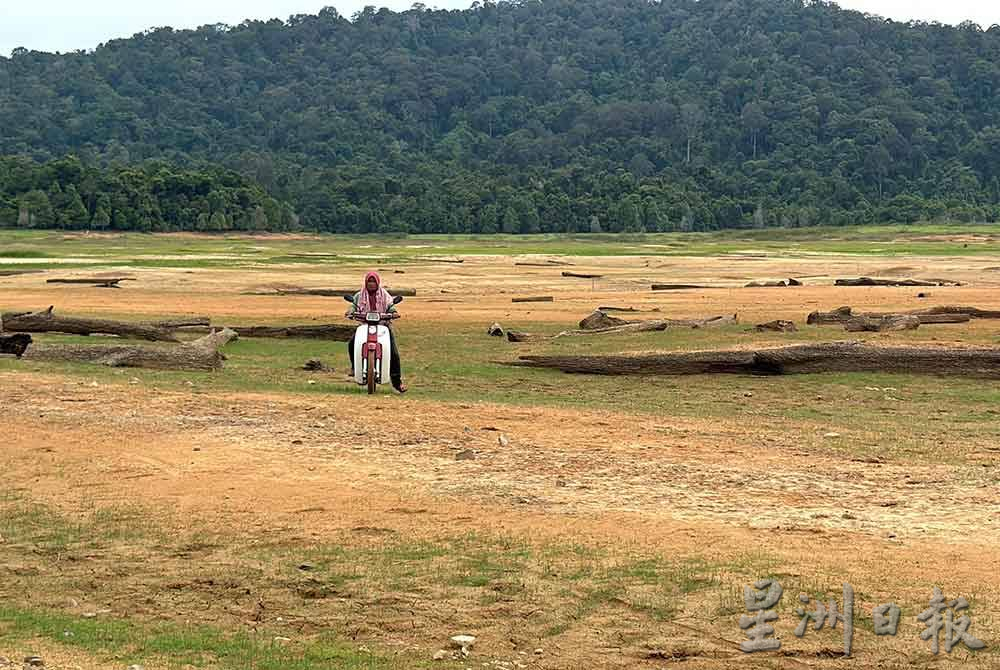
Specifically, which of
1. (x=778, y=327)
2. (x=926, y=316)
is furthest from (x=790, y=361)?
(x=926, y=316)

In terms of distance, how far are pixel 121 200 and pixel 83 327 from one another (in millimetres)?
71943

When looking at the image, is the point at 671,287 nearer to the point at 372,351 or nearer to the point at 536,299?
the point at 536,299

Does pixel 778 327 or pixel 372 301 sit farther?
pixel 778 327

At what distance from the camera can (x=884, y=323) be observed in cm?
2389

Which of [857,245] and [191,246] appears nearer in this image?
[191,246]

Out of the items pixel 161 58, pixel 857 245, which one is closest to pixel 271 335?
pixel 857 245

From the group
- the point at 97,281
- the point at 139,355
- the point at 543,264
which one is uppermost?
the point at 139,355

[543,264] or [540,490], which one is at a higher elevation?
[540,490]

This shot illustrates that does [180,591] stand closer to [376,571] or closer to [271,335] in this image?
[376,571]

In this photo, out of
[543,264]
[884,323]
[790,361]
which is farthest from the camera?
[543,264]

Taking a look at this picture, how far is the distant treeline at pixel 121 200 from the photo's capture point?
90.1 meters

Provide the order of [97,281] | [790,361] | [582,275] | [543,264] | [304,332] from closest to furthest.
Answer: [790,361] < [304,332] < [97,281] < [582,275] < [543,264]

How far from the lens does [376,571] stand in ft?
25.8

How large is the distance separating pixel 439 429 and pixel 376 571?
493cm
